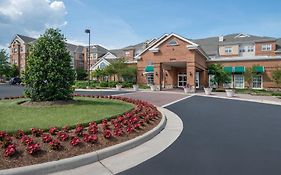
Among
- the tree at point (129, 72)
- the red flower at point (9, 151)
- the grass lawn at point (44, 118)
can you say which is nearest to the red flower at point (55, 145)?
the red flower at point (9, 151)

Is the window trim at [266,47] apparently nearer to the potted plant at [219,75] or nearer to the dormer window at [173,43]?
the potted plant at [219,75]

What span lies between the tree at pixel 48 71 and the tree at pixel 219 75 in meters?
26.8

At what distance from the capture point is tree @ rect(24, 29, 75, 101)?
11.2 metres

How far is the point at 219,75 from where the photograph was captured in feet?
111

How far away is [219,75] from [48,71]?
91.8 ft

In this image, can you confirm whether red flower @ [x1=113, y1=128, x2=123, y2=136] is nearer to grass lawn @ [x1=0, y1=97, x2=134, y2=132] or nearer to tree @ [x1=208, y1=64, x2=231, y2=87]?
grass lawn @ [x1=0, y1=97, x2=134, y2=132]

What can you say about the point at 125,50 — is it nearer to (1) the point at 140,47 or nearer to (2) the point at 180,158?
(1) the point at 140,47

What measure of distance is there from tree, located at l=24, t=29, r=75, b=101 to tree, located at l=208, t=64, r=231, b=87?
26785mm

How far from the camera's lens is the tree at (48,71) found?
11.2 metres

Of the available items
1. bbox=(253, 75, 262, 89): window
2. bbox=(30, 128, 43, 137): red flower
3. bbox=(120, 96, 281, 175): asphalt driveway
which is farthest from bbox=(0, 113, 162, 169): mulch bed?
bbox=(253, 75, 262, 89): window

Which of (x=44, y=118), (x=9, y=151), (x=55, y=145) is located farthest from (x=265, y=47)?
(x=9, y=151)

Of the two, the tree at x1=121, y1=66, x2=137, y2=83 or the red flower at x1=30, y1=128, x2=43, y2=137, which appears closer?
the red flower at x1=30, y1=128, x2=43, y2=137

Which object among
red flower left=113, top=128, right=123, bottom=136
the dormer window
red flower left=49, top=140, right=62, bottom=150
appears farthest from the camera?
the dormer window

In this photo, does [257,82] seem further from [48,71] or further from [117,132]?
[117,132]
